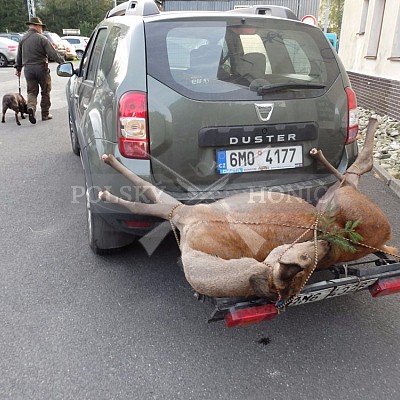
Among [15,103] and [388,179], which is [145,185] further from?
[15,103]

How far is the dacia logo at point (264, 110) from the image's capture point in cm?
273

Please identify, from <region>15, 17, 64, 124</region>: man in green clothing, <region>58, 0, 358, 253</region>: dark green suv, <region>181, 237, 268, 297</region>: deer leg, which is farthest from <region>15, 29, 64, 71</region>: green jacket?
<region>181, 237, 268, 297</region>: deer leg

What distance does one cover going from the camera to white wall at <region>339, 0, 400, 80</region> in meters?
8.70

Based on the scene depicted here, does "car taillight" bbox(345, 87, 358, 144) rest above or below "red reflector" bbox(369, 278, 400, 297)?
above

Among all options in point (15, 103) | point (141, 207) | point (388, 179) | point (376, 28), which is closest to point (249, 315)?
point (141, 207)

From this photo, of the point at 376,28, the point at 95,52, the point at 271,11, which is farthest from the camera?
the point at 376,28

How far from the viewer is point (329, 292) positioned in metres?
2.22

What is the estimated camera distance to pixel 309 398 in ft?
7.16

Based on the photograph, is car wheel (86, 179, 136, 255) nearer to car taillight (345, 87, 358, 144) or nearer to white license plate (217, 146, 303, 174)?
white license plate (217, 146, 303, 174)

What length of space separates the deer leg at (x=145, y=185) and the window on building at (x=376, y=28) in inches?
360

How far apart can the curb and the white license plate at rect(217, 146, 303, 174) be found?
2.71 metres

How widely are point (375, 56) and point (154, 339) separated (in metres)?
9.53

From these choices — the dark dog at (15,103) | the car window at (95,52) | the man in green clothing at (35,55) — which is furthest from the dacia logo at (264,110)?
the dark dog at (15,103)

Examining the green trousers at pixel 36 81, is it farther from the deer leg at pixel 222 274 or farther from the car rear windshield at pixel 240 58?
the deer leg at pixel 222 274
